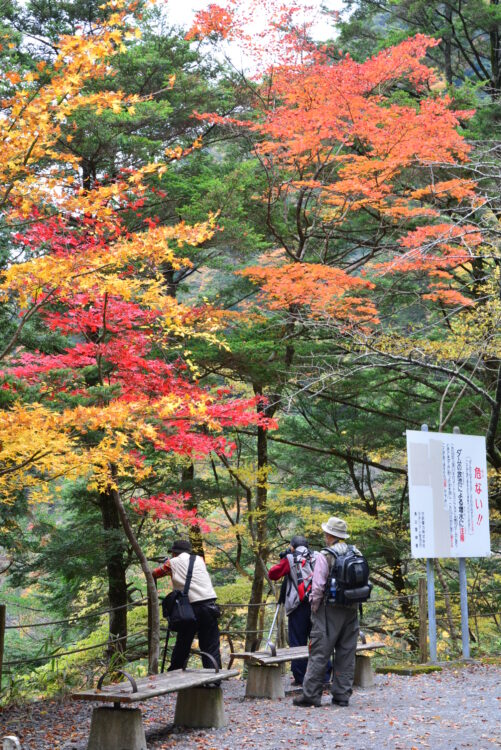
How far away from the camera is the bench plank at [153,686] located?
4.99 meters

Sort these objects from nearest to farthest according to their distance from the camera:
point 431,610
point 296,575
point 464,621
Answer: point 296,575, point 431,610, point 464,621

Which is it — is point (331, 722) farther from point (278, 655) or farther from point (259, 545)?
point (259, 545)

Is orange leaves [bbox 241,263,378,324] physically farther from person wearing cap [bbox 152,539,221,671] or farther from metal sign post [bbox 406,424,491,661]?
person wearing cap [bbox 152,539,221,671]

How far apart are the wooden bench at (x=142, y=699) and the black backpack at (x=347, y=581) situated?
109 centimetres

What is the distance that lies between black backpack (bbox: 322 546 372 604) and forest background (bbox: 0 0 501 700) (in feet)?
7.34

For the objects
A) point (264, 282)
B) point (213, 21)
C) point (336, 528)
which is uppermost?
point (213, 21)

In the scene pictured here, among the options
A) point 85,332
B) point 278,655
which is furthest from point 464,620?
point 85,332

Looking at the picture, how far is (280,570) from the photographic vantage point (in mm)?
7539

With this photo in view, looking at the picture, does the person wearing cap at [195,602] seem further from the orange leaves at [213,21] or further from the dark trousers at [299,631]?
the orange leaves at [213,21]

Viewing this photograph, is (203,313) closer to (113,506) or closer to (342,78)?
(113,506)

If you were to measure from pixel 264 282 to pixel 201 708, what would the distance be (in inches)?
310

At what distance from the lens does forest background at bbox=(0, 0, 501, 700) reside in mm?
9102

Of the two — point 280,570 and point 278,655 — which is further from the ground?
point 280,570

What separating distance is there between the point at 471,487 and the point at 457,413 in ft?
13.9
